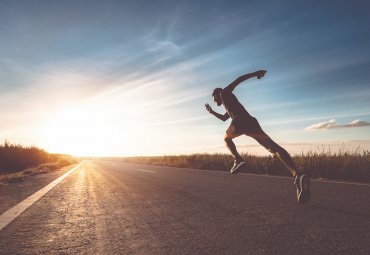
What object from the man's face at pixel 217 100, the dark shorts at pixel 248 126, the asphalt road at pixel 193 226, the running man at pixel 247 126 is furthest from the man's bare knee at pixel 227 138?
the asphalt road at pixel 193 226

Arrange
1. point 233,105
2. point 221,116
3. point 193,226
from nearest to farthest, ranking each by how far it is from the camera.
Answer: point 193,226
point 233,105
point 221,116

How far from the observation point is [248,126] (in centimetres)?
594

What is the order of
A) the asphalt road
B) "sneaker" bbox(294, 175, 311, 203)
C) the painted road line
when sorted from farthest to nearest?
1. "sneaker" bbox(294, 175, 311, 203)
2. the painted road line
3. the asphalt road

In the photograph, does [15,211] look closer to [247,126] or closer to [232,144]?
[232,144]

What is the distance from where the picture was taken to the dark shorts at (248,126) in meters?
5.93

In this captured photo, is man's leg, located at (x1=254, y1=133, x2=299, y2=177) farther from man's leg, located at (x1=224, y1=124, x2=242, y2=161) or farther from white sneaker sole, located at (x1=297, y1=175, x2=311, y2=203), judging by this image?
man's leg, located at (x1=224, y1=124, x2=242, y2=161)

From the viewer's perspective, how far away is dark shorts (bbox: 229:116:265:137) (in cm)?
593

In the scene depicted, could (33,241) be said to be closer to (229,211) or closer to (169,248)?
(169,248)

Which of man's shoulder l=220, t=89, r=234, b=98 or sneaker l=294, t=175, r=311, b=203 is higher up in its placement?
man's shoulder l=220, t=89, r=234, b=98

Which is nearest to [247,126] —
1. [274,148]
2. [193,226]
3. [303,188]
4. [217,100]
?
[274,148]

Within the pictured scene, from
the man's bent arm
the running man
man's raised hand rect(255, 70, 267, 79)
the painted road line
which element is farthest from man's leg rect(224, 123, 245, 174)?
the painted road line

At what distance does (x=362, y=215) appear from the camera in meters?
4.88

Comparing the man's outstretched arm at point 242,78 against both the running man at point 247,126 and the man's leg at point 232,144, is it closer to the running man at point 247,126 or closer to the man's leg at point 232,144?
the running man at point 247,126

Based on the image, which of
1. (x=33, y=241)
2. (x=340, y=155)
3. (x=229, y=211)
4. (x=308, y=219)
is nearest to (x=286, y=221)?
(x=308, y=219)
